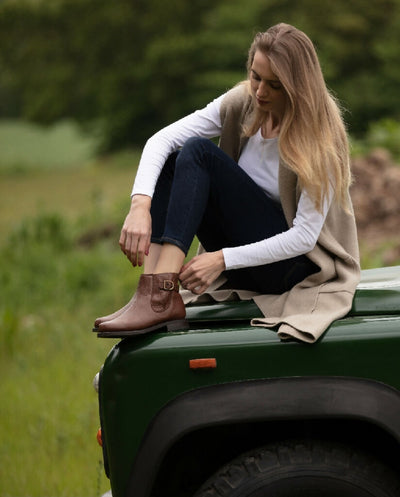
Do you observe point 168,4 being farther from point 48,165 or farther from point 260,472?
point 260,472

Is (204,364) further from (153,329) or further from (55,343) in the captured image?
(55,343)

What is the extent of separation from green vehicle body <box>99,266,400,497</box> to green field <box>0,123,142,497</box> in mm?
1144

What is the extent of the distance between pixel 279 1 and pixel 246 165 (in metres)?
22.3

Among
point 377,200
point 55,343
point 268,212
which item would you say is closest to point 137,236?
point 268,212

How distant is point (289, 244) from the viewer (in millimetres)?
2764

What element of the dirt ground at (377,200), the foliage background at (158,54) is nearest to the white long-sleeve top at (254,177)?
the dirt ground at (377,200)

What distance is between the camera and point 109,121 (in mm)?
26828

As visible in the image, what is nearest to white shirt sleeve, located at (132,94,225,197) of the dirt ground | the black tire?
the black tire

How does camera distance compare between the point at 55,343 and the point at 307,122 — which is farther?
the point at 55,343

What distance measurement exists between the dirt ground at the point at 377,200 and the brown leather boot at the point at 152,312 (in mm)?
5017

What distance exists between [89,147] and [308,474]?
26.0 m

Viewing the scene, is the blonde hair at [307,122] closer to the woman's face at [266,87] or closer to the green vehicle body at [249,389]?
the woman's face at [266,87]

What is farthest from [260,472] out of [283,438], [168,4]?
[168,4]

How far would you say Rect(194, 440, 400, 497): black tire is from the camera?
7.79ft
